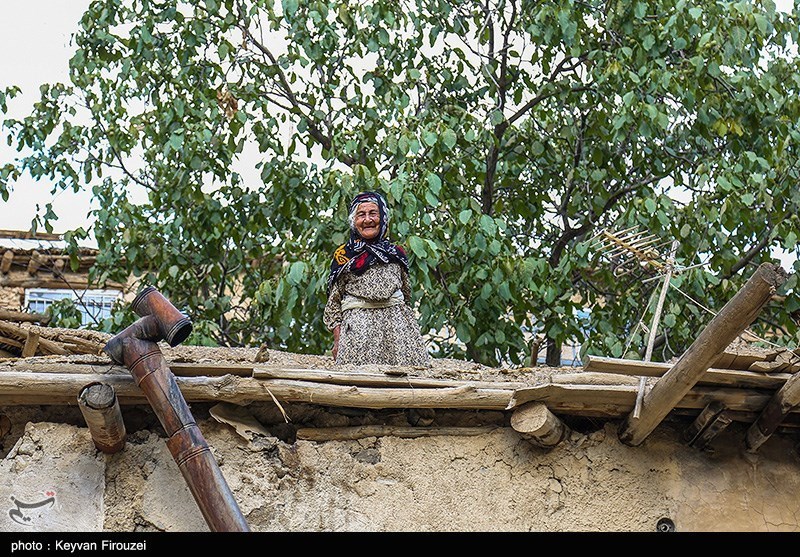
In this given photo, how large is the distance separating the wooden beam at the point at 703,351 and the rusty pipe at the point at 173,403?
1577mm

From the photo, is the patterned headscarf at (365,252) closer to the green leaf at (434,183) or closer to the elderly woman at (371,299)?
the elderly woman at (371,299)

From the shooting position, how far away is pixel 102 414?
14.6 feet

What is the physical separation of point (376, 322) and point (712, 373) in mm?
2141

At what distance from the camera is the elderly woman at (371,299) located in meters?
6.30

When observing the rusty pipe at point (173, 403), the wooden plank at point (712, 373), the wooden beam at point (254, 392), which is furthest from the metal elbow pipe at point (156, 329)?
the wooden plank at point (712, 373)

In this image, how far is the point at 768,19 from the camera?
9031 millimetres

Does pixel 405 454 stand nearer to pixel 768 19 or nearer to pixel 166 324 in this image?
pixel 166 324

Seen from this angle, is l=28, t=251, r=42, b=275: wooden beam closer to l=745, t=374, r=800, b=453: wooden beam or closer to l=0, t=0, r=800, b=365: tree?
l=0, t=0, r=800, b=365: tree

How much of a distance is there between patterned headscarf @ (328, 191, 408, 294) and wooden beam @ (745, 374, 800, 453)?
2220 millimetres

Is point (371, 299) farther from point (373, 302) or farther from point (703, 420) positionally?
point (703, 420)

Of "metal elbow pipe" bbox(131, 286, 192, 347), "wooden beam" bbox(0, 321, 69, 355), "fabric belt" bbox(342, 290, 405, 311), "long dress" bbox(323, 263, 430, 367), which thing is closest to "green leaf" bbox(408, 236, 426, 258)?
"long dress" bbox(323, 263, 430, 367)

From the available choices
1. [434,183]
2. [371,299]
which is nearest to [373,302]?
[371,299]

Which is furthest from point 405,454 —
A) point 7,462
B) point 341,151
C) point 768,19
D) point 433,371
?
point 768,19

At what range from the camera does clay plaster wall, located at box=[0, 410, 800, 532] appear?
4582mm
